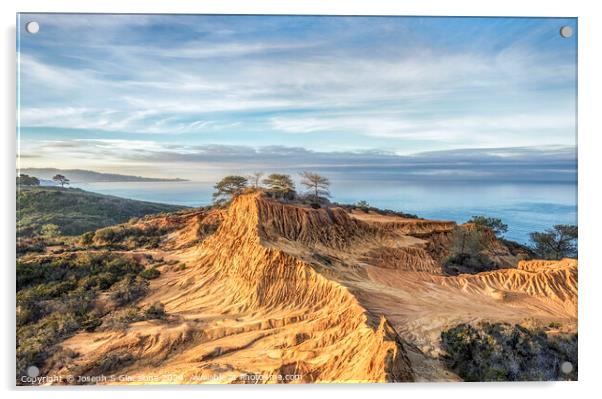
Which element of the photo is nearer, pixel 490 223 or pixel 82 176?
pixel 82 176

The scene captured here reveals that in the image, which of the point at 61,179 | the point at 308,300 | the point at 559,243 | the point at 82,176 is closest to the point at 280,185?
the point at 308,300

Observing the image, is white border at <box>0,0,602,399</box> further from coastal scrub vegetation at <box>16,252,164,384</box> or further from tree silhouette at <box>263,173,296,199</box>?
tree silhouette at <box>263,173,296,199</box>

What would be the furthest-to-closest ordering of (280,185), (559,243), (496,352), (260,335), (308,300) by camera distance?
1. (280,185)
2. (559,243)
3. (308,300)
4. (260,335)
5. (496,352)

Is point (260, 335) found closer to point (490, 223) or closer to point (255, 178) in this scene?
point (255, 178)

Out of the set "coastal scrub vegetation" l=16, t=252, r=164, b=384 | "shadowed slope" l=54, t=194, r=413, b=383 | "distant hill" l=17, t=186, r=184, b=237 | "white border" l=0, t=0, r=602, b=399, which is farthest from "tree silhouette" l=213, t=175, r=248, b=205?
"white border" l=0, t=0, r=602, b=399

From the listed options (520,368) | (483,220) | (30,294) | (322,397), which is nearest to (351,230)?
(483,220)
